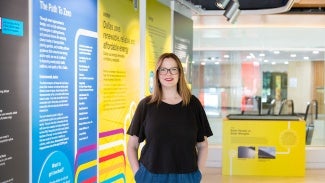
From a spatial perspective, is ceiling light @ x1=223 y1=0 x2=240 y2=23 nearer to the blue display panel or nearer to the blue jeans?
the blue display panel

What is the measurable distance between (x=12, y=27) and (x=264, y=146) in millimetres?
5520

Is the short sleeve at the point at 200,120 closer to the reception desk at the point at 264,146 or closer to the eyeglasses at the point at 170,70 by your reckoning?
the eyeglasses at the point at 170,70

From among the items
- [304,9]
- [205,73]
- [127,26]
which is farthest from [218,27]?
[127,26]

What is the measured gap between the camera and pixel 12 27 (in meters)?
2.76

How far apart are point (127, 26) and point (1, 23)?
218 cm

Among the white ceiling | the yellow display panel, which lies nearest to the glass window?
the white ceiling

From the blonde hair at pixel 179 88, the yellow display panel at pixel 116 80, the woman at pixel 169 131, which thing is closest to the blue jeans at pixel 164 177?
the woman at pixel 169 131

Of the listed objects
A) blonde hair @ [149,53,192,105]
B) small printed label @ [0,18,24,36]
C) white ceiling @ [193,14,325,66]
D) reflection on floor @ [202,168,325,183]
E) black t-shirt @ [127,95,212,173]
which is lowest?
reflection on floor @ [202,168,325,183]

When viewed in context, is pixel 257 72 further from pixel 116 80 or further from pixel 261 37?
pixel 116 80

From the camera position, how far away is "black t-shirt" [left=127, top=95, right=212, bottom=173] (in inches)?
117

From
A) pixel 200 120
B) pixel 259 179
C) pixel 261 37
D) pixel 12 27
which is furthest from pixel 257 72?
pixel 12 27

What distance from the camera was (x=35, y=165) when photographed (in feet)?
10.0

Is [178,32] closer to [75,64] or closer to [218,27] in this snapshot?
[218,27]

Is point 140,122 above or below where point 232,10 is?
below
